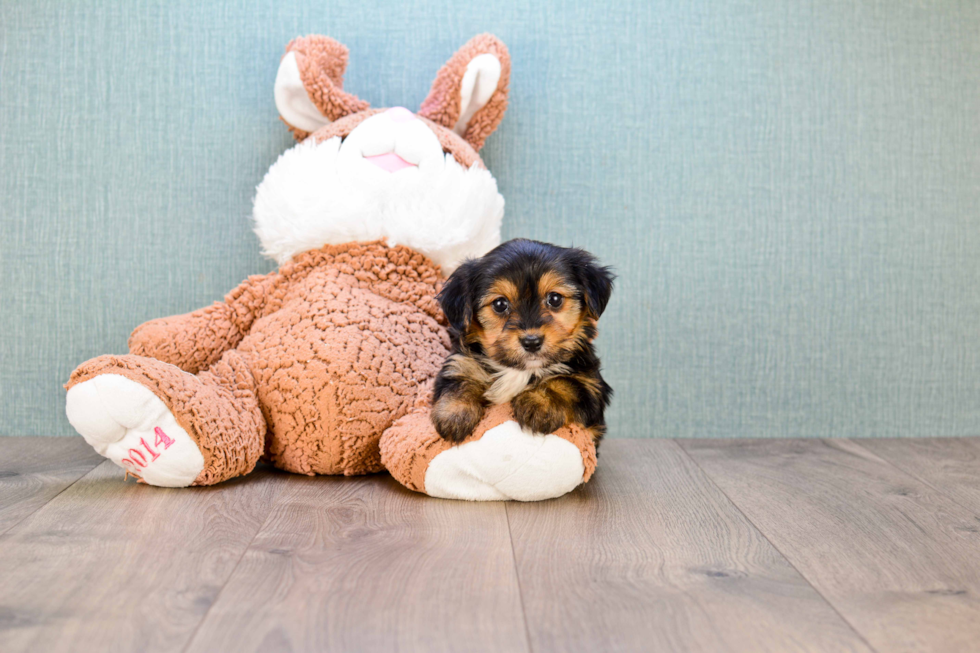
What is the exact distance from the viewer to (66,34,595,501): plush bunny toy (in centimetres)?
172

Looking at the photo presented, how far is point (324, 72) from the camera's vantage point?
220 cm

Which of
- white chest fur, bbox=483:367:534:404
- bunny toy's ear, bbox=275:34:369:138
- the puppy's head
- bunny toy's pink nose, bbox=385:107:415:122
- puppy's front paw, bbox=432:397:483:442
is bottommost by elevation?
puppy's front paw, bbox=432:397:483:442

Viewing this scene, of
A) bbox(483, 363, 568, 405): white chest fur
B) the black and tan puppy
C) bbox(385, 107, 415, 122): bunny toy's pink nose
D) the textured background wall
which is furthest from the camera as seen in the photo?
the textured background wall

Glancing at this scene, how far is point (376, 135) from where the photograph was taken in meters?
2.09

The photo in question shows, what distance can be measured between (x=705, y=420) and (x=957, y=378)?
87 cm

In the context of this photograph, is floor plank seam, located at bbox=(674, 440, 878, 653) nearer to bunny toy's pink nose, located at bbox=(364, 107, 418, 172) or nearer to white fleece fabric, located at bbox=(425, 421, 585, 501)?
white fleece fabric, located at bbox=(425, 421, 585, 501)

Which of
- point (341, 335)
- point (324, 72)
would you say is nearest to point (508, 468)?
point (341, 335)

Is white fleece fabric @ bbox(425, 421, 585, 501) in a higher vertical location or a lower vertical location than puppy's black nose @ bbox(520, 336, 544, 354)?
lower

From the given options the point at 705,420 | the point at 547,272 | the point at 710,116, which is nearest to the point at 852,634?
the point at 547,272

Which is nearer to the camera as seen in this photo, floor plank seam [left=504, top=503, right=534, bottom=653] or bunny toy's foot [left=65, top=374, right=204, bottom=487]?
floor plank seam [left=504, top=503, right=534, bottom=653]

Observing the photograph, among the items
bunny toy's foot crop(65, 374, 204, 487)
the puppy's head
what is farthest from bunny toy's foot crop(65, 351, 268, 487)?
the puppy's head

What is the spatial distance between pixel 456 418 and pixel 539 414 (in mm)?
182

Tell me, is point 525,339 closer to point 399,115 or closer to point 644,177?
point 399,115

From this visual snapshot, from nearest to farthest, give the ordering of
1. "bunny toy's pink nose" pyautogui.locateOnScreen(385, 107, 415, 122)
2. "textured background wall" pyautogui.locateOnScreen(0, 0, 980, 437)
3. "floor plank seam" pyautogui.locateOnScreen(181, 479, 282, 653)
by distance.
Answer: "floor plank seam" pyautogui.locateOnScreen(181, 479, 282, 653)
"bunny toy's pink nose" pyautogui.locateOnScreen(385, 107, 415, 122)
"textured background wall" pyautogui.locateOnScreen(0, 0, 980, 437)
